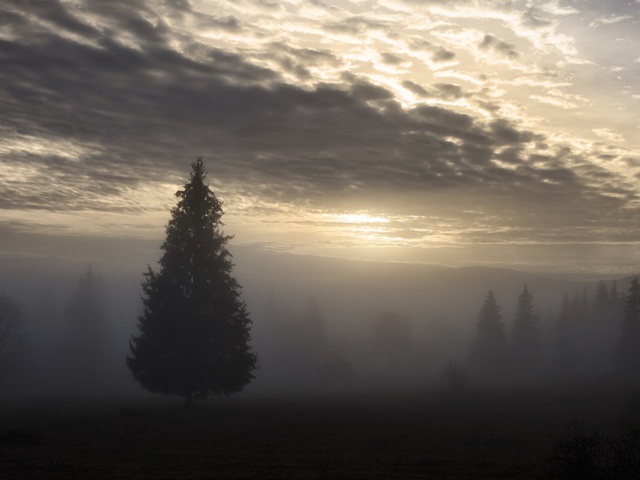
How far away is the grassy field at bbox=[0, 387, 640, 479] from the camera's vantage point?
15883mm

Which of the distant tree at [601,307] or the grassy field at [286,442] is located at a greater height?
the distant tree at [601,307]

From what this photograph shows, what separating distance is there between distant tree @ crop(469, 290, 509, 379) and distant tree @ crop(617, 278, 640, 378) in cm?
1465

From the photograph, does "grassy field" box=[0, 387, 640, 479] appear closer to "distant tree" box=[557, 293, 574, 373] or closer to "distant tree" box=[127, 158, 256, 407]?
"distant tree" box=[127, 158, 256, 407]

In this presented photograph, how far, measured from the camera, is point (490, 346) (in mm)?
79812

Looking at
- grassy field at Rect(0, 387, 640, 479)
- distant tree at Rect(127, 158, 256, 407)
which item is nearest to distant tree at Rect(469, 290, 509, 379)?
grassy field at Rect(0, 387, 640, 479)

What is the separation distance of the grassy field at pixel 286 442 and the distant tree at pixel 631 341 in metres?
41.0

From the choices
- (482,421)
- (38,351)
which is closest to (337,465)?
(482,421)

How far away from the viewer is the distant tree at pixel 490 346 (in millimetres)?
79312

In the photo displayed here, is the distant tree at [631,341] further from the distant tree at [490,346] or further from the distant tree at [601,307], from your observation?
the distant tree at [601,307]

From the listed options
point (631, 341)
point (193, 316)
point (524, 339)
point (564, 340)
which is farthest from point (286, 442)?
point (564, 340)

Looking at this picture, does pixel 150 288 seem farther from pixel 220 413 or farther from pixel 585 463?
pixel 585 463

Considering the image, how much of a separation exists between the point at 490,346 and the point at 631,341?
17723 millimetres

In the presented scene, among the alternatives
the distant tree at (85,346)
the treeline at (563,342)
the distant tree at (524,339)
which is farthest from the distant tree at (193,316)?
the distant tree at (524,339)

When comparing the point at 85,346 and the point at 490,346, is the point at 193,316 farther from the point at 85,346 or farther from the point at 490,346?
the point at 490,346
